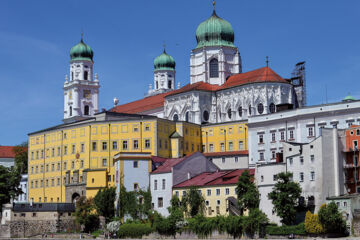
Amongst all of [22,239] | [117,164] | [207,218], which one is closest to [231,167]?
[117,164]

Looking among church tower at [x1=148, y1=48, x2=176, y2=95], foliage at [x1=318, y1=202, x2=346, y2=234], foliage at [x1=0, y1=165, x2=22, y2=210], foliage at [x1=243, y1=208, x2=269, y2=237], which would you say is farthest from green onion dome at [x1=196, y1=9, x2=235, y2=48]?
foliage at [x1=318, y1=202, x2=346, y2=234]

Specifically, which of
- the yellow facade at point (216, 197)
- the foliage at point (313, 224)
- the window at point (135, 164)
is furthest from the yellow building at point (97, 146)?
the foliage at point (313, 224)

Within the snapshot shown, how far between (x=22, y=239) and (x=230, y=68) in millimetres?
60236

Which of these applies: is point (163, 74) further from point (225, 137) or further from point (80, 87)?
point (225, 137)

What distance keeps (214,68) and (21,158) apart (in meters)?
43.1

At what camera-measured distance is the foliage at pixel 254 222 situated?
234ft

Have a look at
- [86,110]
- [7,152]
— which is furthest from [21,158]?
[86,110]

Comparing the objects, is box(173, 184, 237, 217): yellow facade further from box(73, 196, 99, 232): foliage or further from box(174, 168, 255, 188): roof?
box(73, 196, 99, 232): foliage

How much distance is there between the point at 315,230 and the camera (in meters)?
67.2

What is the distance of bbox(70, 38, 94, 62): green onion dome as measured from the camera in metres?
163

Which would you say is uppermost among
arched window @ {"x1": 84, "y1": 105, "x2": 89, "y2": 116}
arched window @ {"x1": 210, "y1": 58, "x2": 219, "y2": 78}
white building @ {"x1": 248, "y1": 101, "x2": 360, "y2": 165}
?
arched window @ {"x1": 210, "y1": 58, "x2": 219, "y2": 78}

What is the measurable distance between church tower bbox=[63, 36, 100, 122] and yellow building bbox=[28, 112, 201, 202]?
50.1m

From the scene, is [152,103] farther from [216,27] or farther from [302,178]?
[302,178]

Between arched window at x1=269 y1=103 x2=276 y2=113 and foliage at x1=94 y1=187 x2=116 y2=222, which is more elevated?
arched window at x1=269 y1=103 x2=276 y2=113
